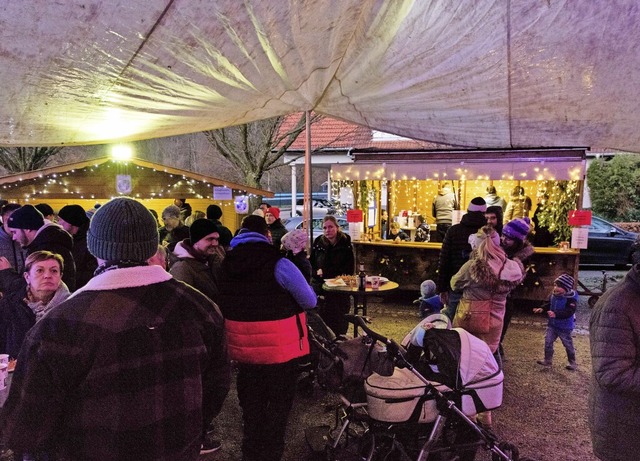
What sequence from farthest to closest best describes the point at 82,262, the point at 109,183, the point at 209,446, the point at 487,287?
1. the point at 109,183
2. the point at 82,262
3. the point at 487,287
4. the point at 209,446

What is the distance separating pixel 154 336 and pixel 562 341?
5916 millimetres

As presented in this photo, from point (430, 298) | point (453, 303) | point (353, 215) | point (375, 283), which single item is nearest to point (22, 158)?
point (353, 215)

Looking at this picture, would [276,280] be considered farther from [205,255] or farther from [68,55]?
[68,55]

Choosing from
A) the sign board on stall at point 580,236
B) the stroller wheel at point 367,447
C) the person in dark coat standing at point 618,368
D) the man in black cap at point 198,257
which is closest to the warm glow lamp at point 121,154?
the man in black cap at point 198,257

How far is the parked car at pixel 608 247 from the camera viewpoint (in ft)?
42.2

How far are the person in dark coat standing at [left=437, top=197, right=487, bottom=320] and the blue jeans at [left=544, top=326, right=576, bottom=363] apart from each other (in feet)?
4.71

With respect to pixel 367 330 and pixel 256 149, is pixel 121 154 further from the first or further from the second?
pixel 367 330

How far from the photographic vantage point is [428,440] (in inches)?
125

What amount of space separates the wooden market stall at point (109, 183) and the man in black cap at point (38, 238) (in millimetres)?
4768

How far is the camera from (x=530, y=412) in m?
4.96

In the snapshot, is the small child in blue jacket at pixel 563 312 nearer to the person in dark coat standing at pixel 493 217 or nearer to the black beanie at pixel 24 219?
the person in dark coat standing at pixel 493 217

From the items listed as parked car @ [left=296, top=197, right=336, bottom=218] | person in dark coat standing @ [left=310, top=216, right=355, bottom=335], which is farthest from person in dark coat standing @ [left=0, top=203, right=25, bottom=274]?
parked car @ [left=296, top=197, right=336, bottom=218]

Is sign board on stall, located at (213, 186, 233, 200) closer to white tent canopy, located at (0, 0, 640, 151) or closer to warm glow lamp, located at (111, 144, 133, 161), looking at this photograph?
→ warm glow lamp, located at (111, 144, 133, 161)

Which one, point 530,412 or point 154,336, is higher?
point 154,336
